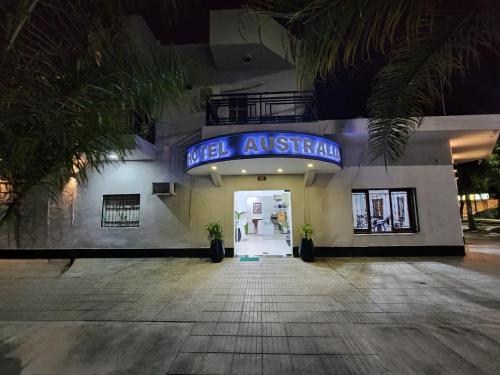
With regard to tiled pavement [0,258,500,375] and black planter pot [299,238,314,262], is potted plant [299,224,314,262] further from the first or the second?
tiled pavement [0,258,500,375]

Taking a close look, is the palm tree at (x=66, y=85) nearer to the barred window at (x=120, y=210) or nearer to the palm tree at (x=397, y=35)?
the palm tree at (x=397, y=35)

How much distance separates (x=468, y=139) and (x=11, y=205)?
37.0 ft

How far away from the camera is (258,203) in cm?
1358

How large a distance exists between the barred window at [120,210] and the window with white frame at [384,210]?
7.33 meters

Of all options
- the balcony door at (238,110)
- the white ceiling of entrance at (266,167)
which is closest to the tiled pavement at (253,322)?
the white ceiling of entrance at (266,167)

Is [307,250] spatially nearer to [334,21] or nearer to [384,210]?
[384,210]

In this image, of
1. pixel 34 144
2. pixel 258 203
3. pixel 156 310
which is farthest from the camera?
pixel 258 203

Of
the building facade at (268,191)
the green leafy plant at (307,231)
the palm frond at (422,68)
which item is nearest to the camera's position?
the palm frond at (422,68)

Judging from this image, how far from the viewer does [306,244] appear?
7.18m

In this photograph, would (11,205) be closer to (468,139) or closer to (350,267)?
(350,267)

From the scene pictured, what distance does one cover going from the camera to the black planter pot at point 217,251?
710cm

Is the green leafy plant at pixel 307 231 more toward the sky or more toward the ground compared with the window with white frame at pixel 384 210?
more toward the ground

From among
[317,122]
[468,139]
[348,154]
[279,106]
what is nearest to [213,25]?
[279,106]

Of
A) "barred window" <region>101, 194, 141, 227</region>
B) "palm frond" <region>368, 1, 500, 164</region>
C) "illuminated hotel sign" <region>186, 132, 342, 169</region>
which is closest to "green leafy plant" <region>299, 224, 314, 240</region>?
"illuminated hotel sign" <region>186, 132, 342, 169</region>
